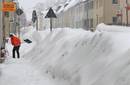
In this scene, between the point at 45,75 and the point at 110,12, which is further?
the point at 110,12

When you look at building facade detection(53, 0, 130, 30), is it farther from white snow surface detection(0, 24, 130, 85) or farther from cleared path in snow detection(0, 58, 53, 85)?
white snow surface detection(0, 24, 130, 85)

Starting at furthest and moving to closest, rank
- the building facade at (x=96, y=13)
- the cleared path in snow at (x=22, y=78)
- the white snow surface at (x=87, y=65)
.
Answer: the building facade at (x=96, y=13), the cleared path in snow at (x=22, y=78), the white snow surface at (x=87, y=65)

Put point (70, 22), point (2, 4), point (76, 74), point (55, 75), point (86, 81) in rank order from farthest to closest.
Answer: point (70, 22) < point (2, 4) < point (55, 75) < point (76, 74) < point (86, 81)

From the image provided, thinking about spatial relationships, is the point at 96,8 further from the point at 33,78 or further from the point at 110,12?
the point at 33,78

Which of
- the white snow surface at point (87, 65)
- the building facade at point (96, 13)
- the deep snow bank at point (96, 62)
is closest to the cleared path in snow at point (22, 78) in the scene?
the white snow surface at point (87, 65)

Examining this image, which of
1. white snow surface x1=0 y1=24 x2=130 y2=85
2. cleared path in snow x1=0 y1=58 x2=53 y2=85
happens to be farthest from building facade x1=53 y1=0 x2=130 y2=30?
white snow surface x1=0 y1=24 x2=130 y2=85

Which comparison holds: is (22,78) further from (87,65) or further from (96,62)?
(96,62)

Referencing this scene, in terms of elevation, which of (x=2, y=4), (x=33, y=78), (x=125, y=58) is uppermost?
(x=2, y=4)

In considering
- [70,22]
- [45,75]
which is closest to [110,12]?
[70,22]

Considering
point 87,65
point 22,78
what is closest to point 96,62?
point 87,65

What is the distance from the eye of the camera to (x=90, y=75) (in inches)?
396

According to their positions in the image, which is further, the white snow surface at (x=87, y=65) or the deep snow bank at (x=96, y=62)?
the white snow surface at (x=87, y=65)

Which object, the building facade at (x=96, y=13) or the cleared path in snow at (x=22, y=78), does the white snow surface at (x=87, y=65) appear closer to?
the cleared path in snow at (x=22, y=78)

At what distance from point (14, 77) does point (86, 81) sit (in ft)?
15.5
